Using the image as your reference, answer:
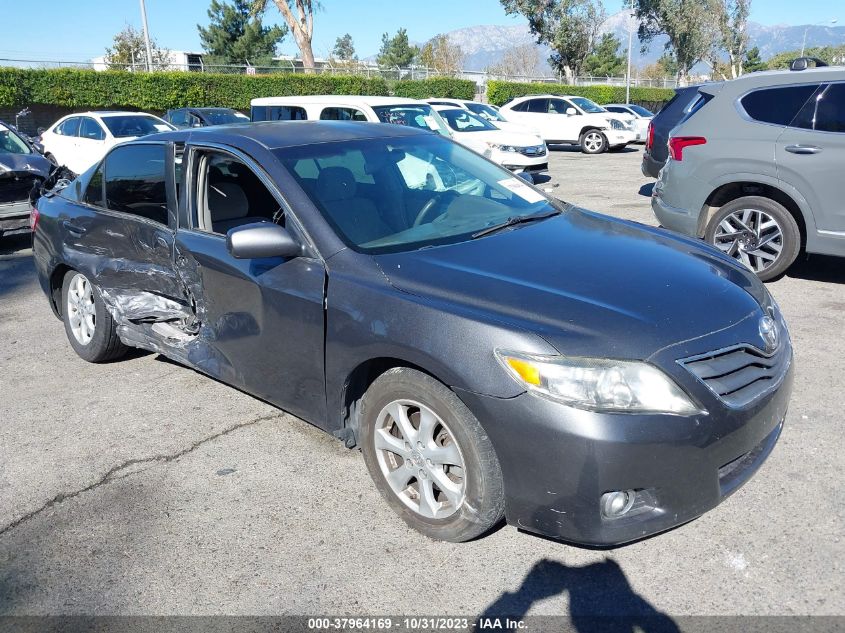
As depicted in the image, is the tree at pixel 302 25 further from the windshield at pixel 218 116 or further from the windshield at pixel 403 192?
the windshield at pixel 403 192

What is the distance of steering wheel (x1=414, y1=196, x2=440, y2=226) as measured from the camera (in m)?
3.63

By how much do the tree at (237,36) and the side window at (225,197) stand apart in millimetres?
57123

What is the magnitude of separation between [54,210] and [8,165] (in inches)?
198

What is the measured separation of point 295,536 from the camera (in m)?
3.13

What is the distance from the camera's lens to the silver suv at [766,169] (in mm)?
5902

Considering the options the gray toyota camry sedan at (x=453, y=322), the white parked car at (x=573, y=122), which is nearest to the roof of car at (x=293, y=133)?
the gray toyota camry sedan at (x=453, y=322)

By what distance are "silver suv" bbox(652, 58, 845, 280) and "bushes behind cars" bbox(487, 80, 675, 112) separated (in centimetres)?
2471

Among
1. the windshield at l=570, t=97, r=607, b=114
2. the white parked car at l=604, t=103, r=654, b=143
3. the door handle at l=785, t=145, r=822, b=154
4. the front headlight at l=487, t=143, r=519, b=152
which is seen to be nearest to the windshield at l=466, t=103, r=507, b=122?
the front headlight at l=487, t=143, r=519, b=152

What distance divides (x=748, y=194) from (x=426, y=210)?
3971mm

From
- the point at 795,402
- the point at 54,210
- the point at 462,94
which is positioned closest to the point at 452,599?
the point at 795,402

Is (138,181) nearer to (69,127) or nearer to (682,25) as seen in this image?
(69,127)

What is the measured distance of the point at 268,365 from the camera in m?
3.61

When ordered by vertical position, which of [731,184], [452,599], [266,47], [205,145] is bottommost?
[452,599]

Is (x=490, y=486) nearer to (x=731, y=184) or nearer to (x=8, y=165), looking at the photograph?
(x=731, y=184)
